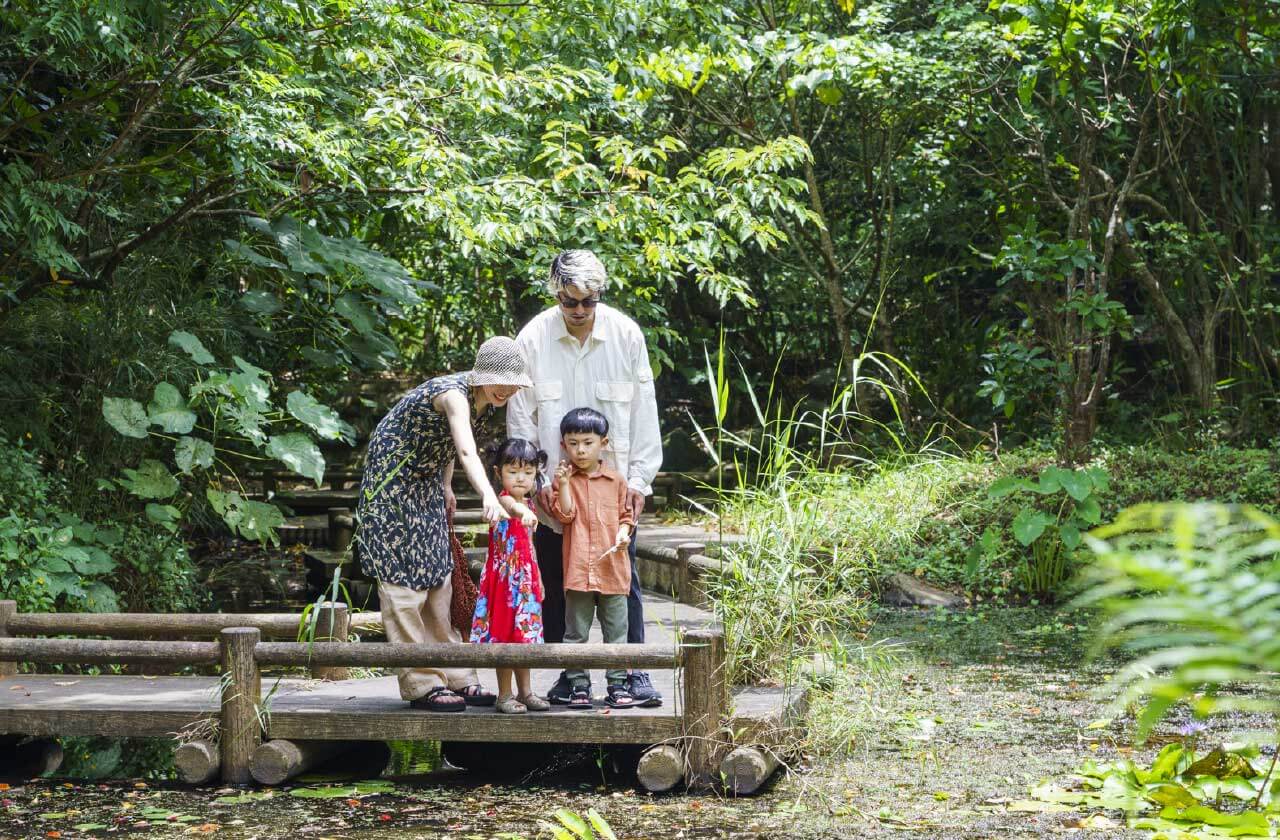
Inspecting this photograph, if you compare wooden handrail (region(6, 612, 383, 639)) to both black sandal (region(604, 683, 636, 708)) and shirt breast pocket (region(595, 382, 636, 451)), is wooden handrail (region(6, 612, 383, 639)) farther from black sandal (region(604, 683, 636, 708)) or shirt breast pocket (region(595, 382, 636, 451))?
shirt breast pocket (region(595, 382, 636, 451))

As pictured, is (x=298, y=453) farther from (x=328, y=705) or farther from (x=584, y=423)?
(x=584, y=423)

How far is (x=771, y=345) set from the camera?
56.3 feet

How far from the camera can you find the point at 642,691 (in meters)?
5.16

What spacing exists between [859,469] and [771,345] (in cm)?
418

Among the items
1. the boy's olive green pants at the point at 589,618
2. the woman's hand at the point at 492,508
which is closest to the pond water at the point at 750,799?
the boy's olive green pants at the point at 589,618

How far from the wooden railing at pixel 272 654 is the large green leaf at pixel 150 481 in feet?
6.27

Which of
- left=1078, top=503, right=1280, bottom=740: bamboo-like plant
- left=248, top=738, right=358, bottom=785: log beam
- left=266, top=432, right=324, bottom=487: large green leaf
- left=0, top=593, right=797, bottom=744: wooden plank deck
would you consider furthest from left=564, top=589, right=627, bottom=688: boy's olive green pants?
left=1078, top=503, right=1280, bottom=740: bamboo-like plant

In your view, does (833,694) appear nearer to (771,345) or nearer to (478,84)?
(478,84)

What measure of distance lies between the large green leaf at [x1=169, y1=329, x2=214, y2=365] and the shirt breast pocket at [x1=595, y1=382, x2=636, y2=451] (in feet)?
12.3

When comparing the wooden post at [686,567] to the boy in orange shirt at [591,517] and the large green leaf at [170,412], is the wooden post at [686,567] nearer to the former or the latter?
the boy in orange shirt at [591,517]

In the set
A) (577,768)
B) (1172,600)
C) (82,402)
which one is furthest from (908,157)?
(1172,600)

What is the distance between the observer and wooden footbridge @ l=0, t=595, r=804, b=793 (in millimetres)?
4824

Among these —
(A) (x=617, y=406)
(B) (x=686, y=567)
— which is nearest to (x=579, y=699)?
(A) (x=617, y=406)

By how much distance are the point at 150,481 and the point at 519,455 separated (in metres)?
3.99
